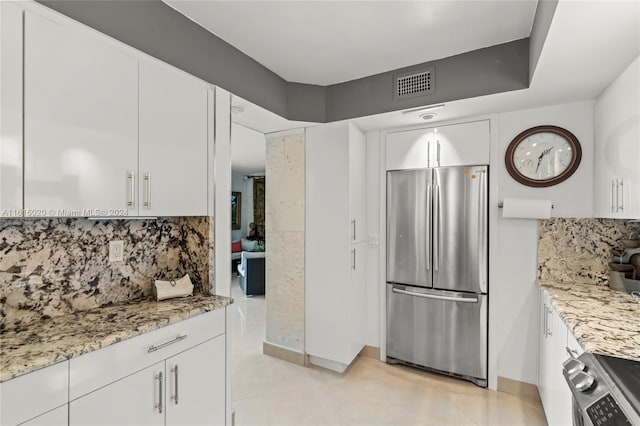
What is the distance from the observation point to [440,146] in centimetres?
277

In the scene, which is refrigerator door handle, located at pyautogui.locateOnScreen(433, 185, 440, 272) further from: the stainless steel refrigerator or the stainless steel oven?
the stainless steel oven

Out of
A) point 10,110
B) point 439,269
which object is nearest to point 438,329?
point 439,269

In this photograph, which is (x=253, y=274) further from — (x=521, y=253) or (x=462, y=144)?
(x=521, y=253)

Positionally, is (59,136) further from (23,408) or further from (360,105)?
(360,105)

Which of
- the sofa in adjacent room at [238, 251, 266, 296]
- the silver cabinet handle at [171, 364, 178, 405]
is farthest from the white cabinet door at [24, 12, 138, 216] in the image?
the sofa in adjacent room at [238, 251, 266, 296]

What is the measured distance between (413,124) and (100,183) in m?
2.48

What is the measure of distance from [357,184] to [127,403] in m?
2.29

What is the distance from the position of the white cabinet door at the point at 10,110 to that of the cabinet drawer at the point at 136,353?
67 cm

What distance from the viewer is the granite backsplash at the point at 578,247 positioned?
7.31 feet

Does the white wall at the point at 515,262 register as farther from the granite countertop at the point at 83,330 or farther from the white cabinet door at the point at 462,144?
the granite countertop at the point at 83,330

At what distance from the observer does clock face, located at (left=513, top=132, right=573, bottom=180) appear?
2.35m

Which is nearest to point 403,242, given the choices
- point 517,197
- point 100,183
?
point 517,197

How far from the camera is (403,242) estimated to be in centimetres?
292

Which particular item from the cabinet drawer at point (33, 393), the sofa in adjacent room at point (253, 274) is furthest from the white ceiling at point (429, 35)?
the sofa in adjacent room at point (253, 274)
